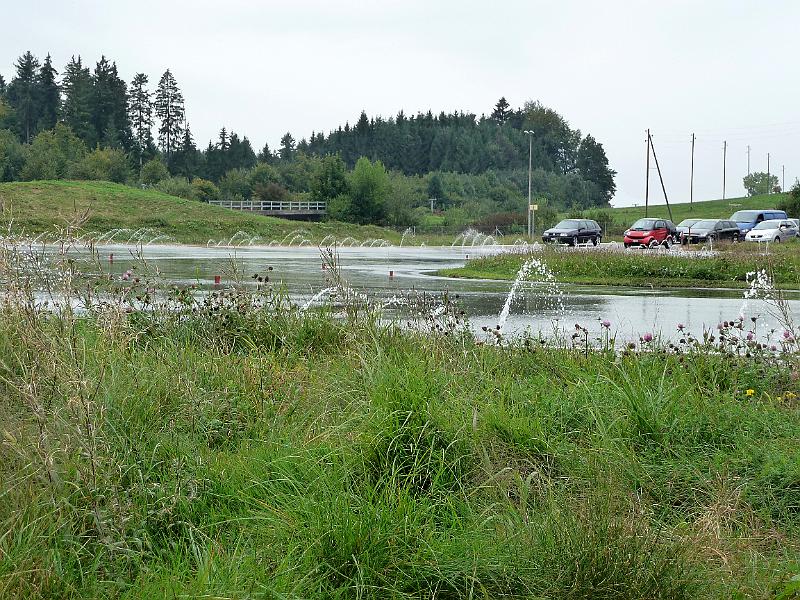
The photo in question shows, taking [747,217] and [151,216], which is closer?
[747,217]

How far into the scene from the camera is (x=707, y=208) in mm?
108312

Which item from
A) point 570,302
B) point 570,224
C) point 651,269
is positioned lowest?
point 570,302

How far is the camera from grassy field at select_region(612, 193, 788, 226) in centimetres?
9818

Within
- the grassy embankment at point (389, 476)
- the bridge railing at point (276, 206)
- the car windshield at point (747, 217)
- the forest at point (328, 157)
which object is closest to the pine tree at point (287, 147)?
the forest at point (328, 157)

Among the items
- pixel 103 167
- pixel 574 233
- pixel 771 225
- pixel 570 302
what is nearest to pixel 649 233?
pixel 574 233

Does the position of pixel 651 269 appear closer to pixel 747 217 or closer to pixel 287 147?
pixel 747 217

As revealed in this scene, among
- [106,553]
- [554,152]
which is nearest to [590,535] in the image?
[106,553]

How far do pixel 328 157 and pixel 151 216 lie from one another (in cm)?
3237

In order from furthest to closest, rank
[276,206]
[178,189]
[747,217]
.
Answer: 1. [178,189]
2. [276,206]
3. [747,217]

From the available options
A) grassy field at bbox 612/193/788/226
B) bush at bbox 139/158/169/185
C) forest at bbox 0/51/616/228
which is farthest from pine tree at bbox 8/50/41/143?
grassy field at bbox 612/193/788/226

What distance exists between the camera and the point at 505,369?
6477 millimetres

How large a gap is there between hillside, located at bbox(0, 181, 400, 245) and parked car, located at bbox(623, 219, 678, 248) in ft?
78.9

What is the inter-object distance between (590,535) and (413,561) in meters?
0.71

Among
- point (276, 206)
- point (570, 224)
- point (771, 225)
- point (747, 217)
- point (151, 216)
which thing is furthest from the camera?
point (276, 206)
